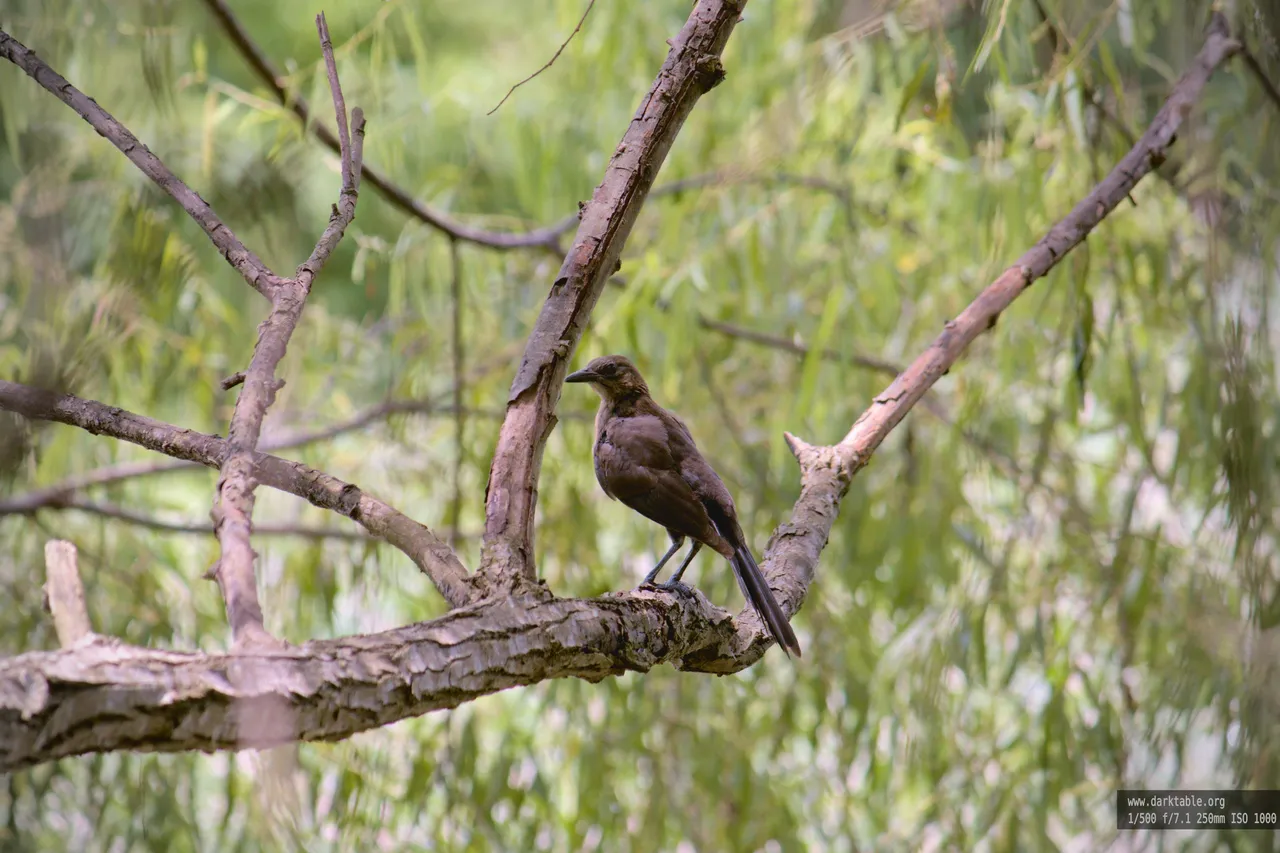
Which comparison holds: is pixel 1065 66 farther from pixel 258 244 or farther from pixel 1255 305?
pixel 258 244

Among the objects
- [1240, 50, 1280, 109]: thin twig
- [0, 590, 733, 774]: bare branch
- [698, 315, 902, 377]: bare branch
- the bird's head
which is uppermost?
[1240, 50, 1280, 109]: thin twig

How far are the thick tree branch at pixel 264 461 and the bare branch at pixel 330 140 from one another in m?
1.38

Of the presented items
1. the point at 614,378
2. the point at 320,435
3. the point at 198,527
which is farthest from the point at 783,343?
the point at 198,527

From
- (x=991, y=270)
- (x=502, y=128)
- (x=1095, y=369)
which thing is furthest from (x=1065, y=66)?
(x=502, y=128)

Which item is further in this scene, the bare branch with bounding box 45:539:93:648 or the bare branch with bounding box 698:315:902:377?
the bare branch with bounding box 698:315:902:377

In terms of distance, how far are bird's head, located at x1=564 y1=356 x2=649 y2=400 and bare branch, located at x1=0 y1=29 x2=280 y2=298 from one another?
1.60 meters

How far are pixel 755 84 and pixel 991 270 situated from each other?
1.44 metres

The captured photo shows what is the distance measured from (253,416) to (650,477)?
55.8 inches

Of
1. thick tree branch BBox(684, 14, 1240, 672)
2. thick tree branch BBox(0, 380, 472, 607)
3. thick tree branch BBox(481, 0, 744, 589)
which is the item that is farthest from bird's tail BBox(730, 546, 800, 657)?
thick tree branch BBox(0, 380, 472, 607)

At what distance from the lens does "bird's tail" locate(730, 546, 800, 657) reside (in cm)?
209

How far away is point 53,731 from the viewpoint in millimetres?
1038

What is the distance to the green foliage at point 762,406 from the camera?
3150 millimetres

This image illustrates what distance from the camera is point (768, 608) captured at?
6.89 ft

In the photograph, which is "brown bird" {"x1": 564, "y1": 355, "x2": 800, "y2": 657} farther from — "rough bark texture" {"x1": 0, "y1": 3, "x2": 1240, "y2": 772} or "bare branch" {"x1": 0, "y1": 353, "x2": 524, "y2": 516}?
"bare branch" {"x1": 0, "y1": 353, "x2": 524, "y2": 516}
